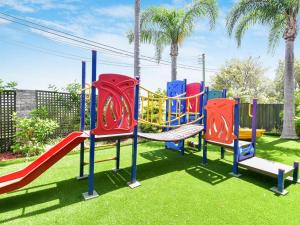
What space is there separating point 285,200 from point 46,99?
23.8 feet

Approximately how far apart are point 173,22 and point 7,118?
845 centimetres

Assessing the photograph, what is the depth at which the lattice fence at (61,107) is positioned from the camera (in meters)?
6.67

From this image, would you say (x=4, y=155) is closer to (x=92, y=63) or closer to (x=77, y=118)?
(x=77, y=118)

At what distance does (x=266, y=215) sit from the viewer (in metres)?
2.54

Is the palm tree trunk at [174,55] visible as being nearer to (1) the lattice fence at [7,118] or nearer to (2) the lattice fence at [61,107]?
(2) the lattice fence at [61,107]

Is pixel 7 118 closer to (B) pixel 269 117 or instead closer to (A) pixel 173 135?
(A) pixel 173 135

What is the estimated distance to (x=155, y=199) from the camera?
299cm

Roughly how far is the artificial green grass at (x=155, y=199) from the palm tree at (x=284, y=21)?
19.8ft

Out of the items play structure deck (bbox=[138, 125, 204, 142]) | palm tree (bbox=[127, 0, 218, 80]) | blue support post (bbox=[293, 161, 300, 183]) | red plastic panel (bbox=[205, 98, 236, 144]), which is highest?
palm tree (bbox=[127, 0, 218, 80])

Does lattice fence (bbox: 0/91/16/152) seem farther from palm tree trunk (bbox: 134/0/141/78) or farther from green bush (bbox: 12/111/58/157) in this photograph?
palm tree trunk (bbox: 134/0/141/78)

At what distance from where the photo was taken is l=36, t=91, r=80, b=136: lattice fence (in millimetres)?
6669

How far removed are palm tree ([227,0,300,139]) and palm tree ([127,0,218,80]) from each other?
1.12 metres

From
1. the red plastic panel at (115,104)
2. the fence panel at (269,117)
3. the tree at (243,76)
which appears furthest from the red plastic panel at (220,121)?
the tree at (243,76)

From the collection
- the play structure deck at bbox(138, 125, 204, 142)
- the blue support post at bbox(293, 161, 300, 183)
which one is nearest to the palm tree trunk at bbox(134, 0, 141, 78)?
the play structure deck at bbox(138, 125, 204, 142)
